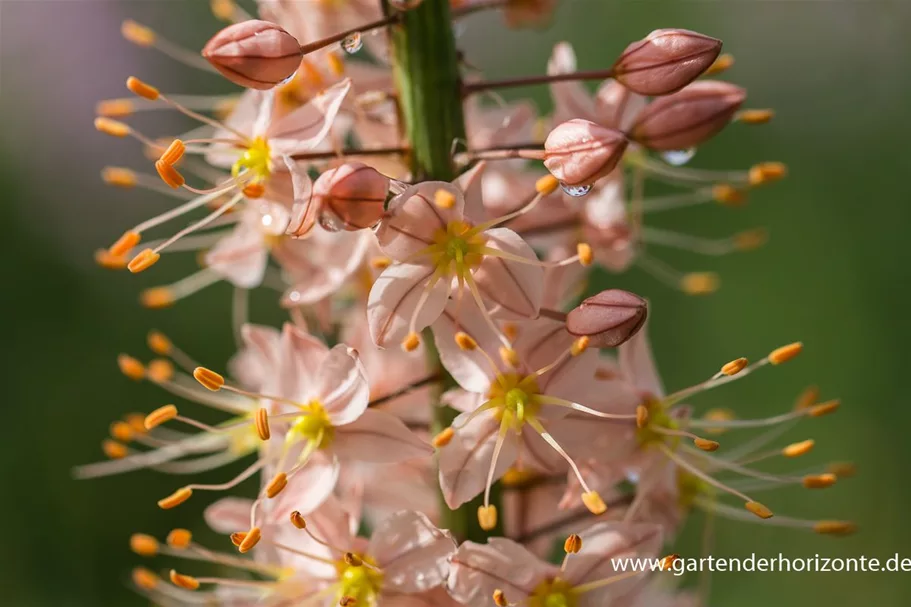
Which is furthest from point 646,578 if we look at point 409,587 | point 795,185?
point 795,185

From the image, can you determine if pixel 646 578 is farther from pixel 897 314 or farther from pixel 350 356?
pixel 897 314

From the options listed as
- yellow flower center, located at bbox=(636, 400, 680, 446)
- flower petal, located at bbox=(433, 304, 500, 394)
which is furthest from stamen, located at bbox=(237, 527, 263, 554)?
yellow flower center, located at bbox=(636, 400, 680, 446)

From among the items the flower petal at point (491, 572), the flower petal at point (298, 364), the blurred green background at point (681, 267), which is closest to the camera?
the flower petal at point (491, 572)

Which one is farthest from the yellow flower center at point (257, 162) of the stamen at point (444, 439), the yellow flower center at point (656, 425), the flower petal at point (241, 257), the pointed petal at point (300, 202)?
the yellow flower center at point (656, 425)

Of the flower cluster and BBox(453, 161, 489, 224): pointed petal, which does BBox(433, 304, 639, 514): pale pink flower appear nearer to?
the flower cluster

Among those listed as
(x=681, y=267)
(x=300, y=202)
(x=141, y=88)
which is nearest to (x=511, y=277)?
(x=300, y=202)

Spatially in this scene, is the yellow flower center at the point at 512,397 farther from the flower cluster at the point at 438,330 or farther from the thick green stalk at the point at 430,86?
the thick green stalk at the point at 430,86
